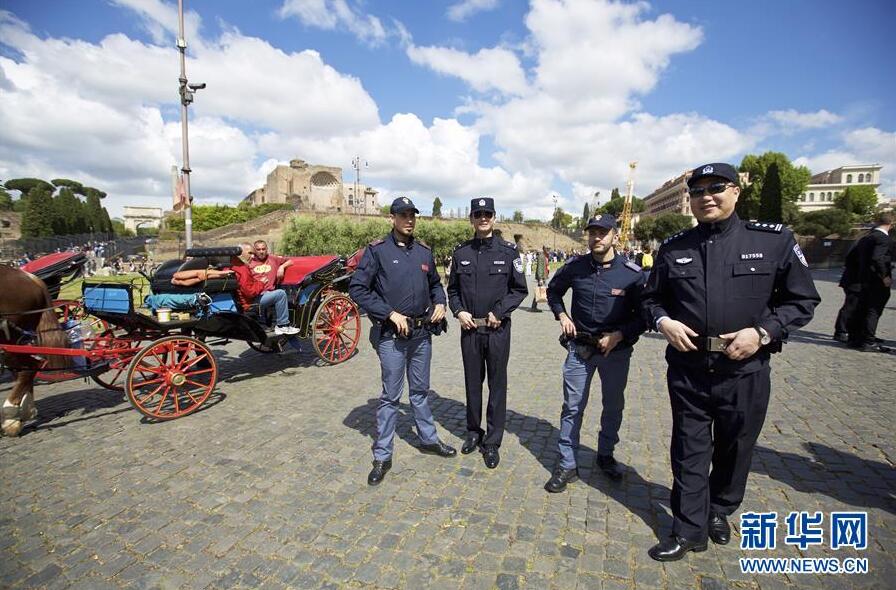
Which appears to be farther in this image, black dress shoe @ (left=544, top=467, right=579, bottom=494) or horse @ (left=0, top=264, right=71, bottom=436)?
horse @ (left=0, top=264, right=71, bottom=436)

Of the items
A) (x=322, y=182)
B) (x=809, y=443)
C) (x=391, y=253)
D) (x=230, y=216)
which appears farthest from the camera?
(x=322, y=182)

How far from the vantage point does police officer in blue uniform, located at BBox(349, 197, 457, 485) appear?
11.5 ft

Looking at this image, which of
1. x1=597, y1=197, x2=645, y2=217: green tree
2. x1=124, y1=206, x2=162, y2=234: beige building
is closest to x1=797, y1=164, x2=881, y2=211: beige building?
x1=597, y1=197, x2=645, y2=217: green tree

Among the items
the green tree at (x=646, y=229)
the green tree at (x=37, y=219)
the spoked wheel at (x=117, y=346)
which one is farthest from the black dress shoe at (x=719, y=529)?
the green tree at (x=646, y=229)

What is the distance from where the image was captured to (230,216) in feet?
194

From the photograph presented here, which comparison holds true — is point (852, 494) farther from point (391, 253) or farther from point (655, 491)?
point (391, 253)

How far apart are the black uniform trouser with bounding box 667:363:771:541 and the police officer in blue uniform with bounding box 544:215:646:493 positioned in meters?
0.64

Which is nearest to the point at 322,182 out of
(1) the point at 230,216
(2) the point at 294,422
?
(1) the point at 230,216

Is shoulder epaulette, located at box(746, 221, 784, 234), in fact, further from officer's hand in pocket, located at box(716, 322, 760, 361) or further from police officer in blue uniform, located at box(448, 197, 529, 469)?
police officer in blue uniform, located at box(448, 197, 529, 469)

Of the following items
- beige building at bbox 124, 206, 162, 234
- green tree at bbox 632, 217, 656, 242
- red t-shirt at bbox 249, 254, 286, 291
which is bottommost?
red t-shirt at bbox 249, 254, 286, 291

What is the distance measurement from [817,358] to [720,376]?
256 inches

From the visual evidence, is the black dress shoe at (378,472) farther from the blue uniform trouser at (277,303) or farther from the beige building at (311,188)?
the beige building at (311,188)

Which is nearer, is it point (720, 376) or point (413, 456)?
point (720, 376)

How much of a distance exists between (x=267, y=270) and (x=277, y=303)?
0.63 metres
